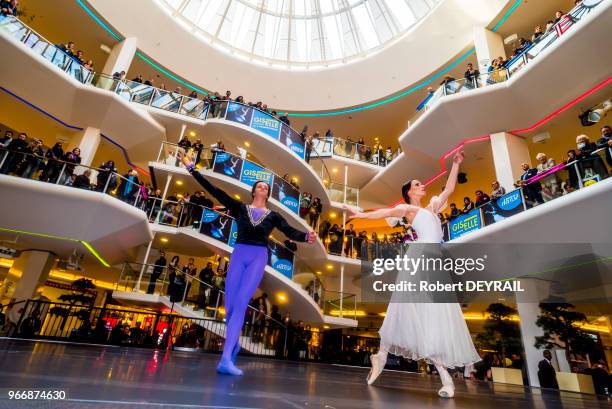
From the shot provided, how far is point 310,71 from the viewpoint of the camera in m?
20.6

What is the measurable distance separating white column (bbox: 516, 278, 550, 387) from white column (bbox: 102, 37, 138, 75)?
59.8ft

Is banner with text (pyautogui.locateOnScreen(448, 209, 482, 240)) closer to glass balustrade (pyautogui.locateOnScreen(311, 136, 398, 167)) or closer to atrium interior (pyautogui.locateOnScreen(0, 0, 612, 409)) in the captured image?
atrium interior (pyautogui.locateOnScreen(0, 0, 612, 409))

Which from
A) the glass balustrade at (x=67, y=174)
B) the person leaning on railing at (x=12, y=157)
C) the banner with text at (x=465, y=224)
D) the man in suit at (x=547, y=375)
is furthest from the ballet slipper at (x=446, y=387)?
the person leaning on railing at (x=12, y=157)

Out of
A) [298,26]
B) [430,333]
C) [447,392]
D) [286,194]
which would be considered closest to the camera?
[447,392]

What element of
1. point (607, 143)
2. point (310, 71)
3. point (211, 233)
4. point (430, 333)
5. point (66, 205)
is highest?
point (310, 71)

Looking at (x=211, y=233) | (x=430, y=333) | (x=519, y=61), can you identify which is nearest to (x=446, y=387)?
(x=430, y=333)

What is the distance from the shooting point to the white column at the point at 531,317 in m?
9.23

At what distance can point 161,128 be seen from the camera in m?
14.4

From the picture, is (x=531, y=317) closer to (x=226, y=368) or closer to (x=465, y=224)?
(x=465, y=224)

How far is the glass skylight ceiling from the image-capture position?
19.3 meters

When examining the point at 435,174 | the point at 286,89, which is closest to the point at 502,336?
the point at 435,174

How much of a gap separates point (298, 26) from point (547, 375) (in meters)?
22.1

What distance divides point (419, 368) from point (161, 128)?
15.3m

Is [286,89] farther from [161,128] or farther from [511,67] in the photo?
[511,67]
